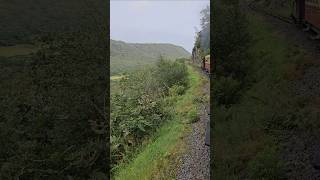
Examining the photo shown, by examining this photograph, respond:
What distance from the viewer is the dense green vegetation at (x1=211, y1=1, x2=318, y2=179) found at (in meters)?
8.42

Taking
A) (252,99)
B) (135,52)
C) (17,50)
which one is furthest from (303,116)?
(135,52)

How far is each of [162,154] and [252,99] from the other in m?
3.46

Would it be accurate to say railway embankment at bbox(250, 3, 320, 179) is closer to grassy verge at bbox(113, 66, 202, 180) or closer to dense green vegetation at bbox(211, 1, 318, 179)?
dense green vegetation at bbox(211, 1, 318, 179)

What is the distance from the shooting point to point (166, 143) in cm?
1167

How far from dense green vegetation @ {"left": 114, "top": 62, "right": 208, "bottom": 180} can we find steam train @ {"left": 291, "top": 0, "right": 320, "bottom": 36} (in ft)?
15.8

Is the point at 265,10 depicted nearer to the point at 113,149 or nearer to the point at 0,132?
the point at 113,149

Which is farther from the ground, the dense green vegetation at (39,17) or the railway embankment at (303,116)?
the dense green vegetation at (39,17)

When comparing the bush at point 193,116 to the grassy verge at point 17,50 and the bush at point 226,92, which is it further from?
the grassy verge at point 17,50

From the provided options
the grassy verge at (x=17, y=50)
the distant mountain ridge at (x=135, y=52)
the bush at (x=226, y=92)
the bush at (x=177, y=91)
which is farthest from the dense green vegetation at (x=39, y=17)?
the bush at (x=226, y=92)

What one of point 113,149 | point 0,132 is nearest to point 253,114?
point 113,149

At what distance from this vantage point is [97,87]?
584 inches

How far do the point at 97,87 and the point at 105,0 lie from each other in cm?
596

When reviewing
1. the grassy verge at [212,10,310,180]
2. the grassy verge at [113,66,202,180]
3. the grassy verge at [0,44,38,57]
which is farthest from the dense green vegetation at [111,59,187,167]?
the grassy verge at [0,44,38,57]

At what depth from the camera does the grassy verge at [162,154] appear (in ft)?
33.4
